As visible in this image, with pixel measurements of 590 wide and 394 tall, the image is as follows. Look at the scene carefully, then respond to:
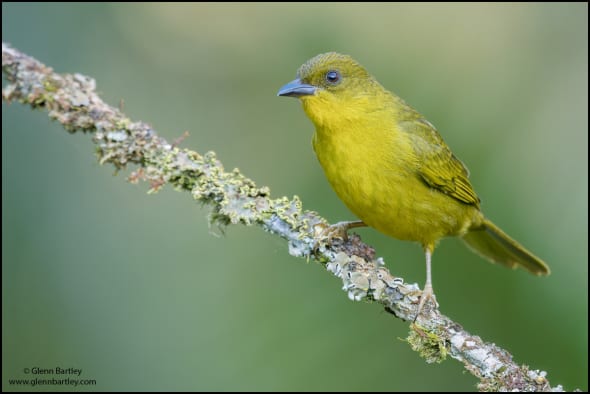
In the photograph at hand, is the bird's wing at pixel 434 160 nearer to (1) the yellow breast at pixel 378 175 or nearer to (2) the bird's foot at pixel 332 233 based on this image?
(1) the yellow breast at pixel 378 175

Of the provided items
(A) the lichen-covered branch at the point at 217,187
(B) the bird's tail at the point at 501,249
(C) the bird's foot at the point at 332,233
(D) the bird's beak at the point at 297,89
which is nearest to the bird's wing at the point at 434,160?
(B) the bird's tail at the point at 501,249

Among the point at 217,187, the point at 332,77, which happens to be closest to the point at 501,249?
the point at 332,77

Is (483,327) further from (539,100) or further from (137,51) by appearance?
(137,51)

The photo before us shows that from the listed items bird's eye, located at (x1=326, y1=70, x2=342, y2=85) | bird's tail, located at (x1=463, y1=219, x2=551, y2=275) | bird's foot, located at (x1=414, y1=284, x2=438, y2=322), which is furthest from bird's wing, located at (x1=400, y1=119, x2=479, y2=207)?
bird's foot, located at (x1=414, y1=284, x2=438, y2=322)

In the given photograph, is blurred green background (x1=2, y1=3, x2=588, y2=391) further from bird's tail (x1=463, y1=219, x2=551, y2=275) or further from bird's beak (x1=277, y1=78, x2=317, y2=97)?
bird's beak (x1=277, y1=78, x2=317, y2=97)

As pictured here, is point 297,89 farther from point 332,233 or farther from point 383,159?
point 332,233

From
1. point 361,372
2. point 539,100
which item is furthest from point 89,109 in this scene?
point 539,100
